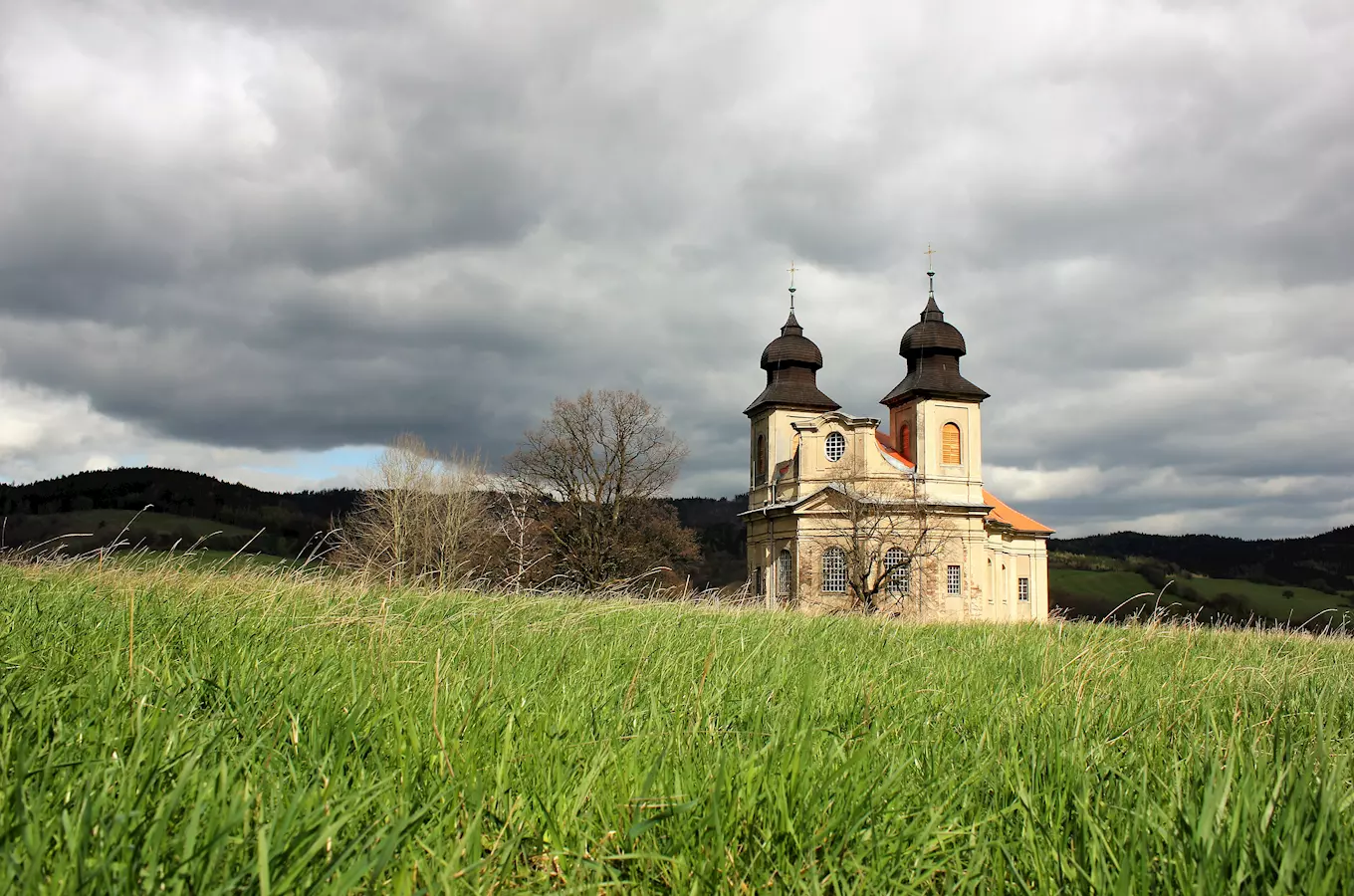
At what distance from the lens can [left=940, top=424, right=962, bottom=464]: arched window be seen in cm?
5172

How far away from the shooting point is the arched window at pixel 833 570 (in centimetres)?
4578

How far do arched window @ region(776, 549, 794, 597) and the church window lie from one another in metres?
5.82

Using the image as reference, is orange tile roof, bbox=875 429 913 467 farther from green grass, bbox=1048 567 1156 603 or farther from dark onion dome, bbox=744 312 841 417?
green grass, bbox=1048 567 1156 603

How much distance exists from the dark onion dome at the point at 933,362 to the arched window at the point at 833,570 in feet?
38.8

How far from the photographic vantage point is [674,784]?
244cm

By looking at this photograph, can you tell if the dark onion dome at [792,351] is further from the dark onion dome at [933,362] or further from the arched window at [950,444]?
the arched window at [950,444]

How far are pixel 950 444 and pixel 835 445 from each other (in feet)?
23.9

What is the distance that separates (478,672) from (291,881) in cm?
222

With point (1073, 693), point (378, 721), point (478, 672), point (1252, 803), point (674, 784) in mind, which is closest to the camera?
point (1252, 803)

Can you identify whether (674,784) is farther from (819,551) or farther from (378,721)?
(819,551)

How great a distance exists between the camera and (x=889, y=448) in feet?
184

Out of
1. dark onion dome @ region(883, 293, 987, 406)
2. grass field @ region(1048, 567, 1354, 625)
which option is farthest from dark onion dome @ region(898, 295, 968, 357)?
grass field @ region(1048, 567, 1354, 625)

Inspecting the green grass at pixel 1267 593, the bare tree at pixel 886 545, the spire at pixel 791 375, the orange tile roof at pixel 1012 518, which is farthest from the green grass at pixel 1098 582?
the bare tree at pixel 886 545

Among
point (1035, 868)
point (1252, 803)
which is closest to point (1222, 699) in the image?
point (1252, 803)
